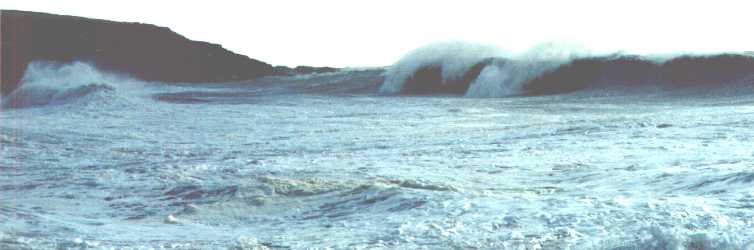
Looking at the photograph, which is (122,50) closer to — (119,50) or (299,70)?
(119,50)

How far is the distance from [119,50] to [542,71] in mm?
23879

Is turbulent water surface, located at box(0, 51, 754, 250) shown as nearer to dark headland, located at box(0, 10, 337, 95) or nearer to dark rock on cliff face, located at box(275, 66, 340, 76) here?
dark headland, located at box(0, 10, 337, 95)

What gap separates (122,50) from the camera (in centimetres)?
3897

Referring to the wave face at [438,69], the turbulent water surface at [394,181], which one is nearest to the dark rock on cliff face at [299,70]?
the wave face at [438,69]

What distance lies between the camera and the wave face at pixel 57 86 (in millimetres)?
19870

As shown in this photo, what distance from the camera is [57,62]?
31125mm

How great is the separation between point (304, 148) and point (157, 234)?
397 centimetres

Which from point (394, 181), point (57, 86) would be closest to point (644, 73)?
point (394, 181)

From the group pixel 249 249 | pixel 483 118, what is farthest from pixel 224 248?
pixel 483 118

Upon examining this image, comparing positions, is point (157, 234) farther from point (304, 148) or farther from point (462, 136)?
point (462, 136)

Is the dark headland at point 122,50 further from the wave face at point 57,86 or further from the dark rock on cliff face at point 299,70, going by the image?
the wave face at point 57,86

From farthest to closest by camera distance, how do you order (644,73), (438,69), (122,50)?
1. (122,50)
2. (438,69)
3. (644,73)

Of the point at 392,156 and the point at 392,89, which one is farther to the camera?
the point at 392,89

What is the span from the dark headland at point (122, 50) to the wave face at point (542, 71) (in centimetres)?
1312
